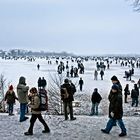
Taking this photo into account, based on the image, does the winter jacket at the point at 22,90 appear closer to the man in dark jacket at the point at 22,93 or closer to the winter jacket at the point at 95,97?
the man in dark jacket at the point at 22,93

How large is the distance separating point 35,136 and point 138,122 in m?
4.10

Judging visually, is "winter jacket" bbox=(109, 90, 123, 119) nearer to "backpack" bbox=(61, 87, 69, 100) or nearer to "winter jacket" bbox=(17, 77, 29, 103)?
"backpack" bbox=(61, 87, 69, 100)

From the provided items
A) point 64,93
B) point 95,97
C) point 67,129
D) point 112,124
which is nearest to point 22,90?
point 64,93

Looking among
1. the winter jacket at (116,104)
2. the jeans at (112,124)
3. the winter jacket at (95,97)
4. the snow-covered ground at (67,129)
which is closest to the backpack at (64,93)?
the snow-covered ground at (67,129)

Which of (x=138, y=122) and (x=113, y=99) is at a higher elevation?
(x=113, y=99)

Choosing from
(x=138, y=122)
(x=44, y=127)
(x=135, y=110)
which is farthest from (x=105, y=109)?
(x=44, y=127)

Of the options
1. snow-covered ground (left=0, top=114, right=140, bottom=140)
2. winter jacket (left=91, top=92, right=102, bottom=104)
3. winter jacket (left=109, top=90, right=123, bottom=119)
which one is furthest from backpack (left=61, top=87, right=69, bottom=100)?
winter jacket (left=91, top=92, right=102, bottom=104)

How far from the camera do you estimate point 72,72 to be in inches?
1951

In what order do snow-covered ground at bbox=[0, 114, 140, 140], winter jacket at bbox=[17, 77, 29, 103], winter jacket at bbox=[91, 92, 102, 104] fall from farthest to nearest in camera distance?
winter jacket at bbox=[91, 92, 102, 104], winter jacket at bbox=[17, 77, 29, 103], snow-covered ground at bbox=[0, 114, 140, 140]

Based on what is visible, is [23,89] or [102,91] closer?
[23,89]

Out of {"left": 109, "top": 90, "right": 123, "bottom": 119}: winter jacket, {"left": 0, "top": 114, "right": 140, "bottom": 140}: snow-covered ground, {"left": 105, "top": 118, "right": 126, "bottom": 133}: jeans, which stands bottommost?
A: {"left": 0, "top": 114, "right": 140, "bottom": 140}: snow-covered ground

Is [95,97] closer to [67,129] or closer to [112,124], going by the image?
[67,129]

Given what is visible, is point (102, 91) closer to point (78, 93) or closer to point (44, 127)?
point (78, 93)

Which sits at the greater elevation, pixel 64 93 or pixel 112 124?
pixel 64 93
